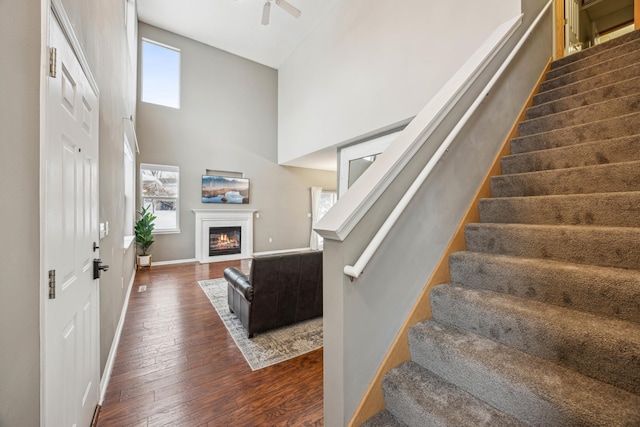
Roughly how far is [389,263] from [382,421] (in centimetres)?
76

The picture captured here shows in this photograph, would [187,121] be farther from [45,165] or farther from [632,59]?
[632,59]

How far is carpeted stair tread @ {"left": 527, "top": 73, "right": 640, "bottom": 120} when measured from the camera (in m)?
1.89

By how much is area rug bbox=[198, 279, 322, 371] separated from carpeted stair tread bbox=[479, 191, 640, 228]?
2021mm

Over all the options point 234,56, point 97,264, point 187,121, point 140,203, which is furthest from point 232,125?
point 97,264

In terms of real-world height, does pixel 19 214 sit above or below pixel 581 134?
below

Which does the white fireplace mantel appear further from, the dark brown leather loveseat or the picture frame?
the dark brown leather loveseat

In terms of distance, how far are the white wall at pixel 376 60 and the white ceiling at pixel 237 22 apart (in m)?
0.33

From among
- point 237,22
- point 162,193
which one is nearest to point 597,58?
point 237,22

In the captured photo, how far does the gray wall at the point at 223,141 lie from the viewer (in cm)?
609

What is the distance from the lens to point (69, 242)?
1.17 m

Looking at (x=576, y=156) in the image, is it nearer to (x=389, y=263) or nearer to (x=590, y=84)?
(x=590, y=84)

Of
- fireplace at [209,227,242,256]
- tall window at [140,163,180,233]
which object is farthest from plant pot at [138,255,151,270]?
fireplace at [209,227,242,256]

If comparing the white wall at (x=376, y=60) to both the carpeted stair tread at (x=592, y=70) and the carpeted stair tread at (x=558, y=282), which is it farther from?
the carpeted stair tread at (x=558, y=282)

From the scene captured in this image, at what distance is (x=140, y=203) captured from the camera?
227 inches
